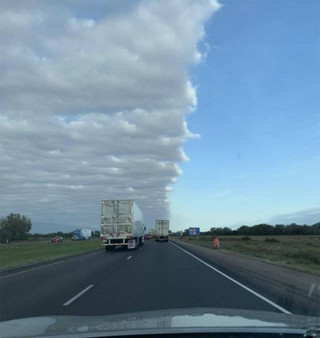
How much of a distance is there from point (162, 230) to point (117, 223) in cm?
4565

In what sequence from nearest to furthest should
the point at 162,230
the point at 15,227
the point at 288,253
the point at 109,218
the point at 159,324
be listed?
the point at 159,324 → the point at 288,253 → the point at 109,218 → the point at 162,230 → the point at 15,227

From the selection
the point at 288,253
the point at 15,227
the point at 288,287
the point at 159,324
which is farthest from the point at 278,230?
the point at 159,324

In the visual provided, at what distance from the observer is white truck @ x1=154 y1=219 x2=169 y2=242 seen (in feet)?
289

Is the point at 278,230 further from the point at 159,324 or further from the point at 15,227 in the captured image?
the point at 159,324

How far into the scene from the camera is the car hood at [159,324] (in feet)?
16.0

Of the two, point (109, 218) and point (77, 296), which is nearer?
point (77, 296)

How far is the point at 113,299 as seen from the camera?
41.8 ft

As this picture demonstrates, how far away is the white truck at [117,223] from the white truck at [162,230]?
143 ft

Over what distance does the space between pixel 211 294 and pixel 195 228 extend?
104 meters

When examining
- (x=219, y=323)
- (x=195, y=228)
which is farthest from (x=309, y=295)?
(x=195, y=228)

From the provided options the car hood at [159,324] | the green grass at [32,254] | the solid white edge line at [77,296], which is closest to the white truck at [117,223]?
the green grass at [32,254]

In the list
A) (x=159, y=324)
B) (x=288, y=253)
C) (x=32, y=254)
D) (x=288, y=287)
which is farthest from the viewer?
(x=32, y=254)

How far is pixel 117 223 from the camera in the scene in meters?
43.1

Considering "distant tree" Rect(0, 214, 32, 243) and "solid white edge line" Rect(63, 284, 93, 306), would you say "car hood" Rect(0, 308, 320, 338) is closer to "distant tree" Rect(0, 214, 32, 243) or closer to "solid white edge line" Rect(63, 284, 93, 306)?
"solid white edge line" Rect(63, 284, 93, 306)
